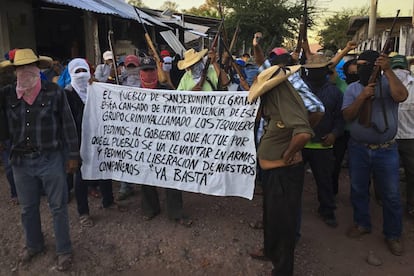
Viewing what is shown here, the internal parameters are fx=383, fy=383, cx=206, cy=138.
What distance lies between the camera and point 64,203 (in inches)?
141

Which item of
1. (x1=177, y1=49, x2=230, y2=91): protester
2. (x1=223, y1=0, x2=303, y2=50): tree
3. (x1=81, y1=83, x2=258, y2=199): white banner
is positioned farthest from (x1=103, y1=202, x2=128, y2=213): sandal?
(x1=223, y1=0, x2=303, y2=50): tree

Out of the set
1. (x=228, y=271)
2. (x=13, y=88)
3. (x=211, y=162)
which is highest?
(x=13, y=88)

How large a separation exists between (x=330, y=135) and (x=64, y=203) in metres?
2.80

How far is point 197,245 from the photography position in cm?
393

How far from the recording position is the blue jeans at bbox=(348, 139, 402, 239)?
3.66m

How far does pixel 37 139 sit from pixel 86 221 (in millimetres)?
1380

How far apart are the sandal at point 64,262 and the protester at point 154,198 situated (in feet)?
3.52

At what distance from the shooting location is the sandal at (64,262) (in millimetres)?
3543

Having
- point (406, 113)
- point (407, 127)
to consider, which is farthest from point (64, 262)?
point (406, 113)

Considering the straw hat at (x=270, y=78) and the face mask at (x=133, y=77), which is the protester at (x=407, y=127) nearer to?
the straw hat at (x=270, y=78)

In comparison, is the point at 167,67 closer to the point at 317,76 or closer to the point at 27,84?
the point at 317,76

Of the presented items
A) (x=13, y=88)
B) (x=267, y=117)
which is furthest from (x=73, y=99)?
(x=267, y=117)

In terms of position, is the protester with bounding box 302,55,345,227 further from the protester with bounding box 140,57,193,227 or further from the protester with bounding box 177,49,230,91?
the protester with bounding box 140,57,193,227

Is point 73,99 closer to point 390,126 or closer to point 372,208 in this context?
point 390,126
